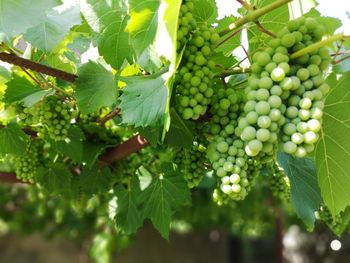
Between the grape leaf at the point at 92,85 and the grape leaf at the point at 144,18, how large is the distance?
11.5 inches

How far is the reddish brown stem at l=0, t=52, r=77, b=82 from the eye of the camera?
3.74ft

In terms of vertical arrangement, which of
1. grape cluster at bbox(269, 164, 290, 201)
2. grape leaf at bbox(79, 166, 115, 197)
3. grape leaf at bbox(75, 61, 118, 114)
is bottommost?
grape cluster at bbox(269, 164, 290, 201)

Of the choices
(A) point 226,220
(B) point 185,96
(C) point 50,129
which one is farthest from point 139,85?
(A) point 226,220

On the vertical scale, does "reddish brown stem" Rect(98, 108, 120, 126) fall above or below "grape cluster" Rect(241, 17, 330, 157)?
below

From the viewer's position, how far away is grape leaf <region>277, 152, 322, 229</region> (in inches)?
52.5

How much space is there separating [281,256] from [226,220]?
7.20 feet

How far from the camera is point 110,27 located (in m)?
1.08

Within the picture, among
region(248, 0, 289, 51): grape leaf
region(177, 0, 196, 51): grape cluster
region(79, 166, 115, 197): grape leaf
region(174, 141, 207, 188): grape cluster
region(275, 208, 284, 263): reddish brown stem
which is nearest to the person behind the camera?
region(177, 0, 196, 51): grape cluster

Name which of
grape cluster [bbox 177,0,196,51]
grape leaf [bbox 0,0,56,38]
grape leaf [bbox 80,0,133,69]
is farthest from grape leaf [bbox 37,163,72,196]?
grape cluster [bbox 177,0,196,51]

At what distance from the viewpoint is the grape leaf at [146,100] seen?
3.06 feet

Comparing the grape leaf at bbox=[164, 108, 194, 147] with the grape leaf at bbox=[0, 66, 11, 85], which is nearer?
the grape leaf at bbox=[164, 108, 194, 147]

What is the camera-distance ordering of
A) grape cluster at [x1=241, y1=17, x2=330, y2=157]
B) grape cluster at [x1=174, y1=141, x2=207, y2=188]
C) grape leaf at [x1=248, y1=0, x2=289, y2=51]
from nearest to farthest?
grape cluster at [x1=241, y1=17, x2=330, y2=157] < grape leaf at [x1=248, y1=0, x2=289, y2=51] < grape cluster at [x1=174, y1=141, x2=207, y2=188]

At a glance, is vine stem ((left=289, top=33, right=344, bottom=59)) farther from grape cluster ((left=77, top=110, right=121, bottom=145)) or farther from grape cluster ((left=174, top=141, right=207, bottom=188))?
grape cluster ((left=77, top=110, right=121, bottom=145))

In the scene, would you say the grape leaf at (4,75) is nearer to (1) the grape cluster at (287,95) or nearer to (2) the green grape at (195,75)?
(2) the green grape at (195,75)
